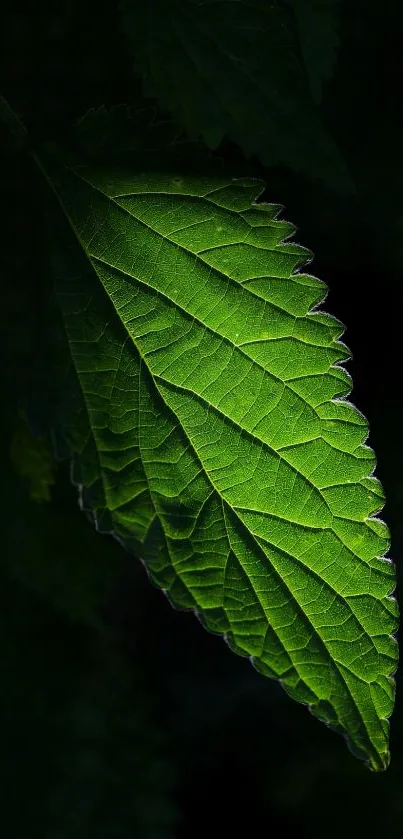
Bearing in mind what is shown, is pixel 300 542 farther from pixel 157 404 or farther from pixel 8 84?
pixel 8 84

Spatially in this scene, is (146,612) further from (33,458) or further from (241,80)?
(241,80)

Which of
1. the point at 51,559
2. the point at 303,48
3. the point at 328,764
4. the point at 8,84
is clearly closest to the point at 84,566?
the point at 51,559

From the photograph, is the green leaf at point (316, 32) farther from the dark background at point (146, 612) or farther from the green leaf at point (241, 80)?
the dark background at point (146, 612)

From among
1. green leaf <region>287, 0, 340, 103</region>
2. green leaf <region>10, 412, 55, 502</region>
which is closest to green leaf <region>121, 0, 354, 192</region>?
green leaf <region>287, 0, 340, 103</region>

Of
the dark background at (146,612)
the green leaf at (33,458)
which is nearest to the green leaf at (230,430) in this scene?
the dark background at (146,612)

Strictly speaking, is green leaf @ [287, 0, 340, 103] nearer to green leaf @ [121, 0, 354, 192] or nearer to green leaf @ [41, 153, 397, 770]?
green leaf @ [121, 0, 354, 192]
